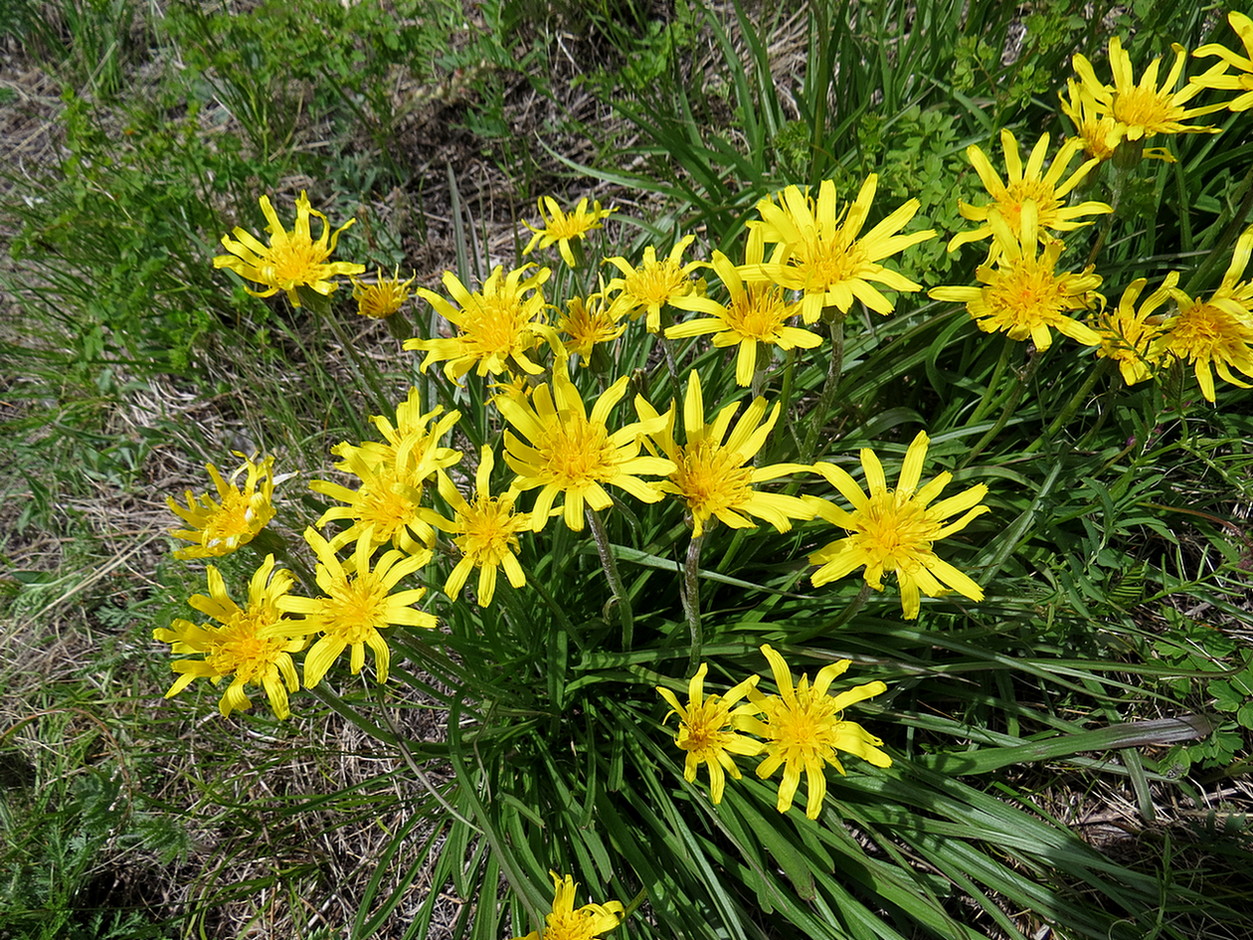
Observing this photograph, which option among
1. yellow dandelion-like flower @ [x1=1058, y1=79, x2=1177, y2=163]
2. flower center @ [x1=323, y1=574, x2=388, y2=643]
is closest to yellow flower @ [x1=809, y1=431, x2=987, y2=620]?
yellow dandelion-like flower @ [x1=1058, y1=79, x2=1177, y2=163]

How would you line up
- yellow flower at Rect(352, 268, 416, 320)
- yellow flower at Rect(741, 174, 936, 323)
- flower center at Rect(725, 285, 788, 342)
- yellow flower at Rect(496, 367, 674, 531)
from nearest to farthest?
yellow flower at Rect(496, 367, 674, 531), yellow flower at Rect(741, 174, 936, 323), flower center at Rect(725, 285, 788, 342), yellow flower at Rect(352, 268, 416, 320)

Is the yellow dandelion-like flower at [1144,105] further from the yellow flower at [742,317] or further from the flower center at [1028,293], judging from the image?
the yellow flower at [742,317]

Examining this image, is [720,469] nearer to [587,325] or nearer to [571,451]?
[571,451]

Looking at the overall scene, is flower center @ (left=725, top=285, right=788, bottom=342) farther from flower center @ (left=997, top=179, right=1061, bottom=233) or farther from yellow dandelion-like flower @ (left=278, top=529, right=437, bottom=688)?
yellow dandelion-like flower @ (left=278, top=529, right=437, bottom=688)

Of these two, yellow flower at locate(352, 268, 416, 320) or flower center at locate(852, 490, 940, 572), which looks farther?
yellow flower at locate(352, 268, 416, 320)

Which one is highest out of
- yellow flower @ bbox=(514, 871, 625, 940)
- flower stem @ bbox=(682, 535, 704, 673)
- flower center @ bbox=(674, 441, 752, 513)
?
flower center @ bbox=(674, 441, 752, 513)

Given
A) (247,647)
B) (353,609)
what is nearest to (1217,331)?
Answer: (353,609)
